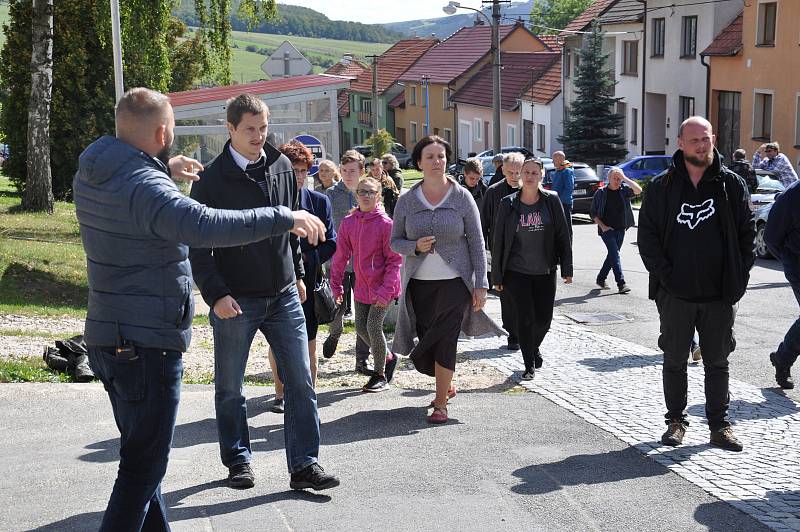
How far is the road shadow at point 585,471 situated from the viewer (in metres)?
5.81

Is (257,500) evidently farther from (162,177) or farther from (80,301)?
(80,301)

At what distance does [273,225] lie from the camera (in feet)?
13.9

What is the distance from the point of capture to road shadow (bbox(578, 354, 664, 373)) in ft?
30.5

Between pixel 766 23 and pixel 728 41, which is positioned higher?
pixel 766 23

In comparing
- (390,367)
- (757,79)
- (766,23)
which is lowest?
(390,367)

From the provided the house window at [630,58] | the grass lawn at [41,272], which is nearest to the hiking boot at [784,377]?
the grass lawn at [41,272]

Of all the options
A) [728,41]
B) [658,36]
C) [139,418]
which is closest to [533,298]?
[139,418]

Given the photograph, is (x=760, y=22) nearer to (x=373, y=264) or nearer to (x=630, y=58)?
(x=630, y=58)

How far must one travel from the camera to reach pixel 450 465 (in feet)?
20.1

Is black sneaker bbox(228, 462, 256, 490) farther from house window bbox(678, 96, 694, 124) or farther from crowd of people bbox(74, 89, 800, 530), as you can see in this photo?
house window bbox(678, 96, 694, 124)

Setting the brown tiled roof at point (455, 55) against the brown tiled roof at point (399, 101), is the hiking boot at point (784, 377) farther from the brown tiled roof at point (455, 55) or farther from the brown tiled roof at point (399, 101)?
the brown tiled roof at point (399, 101)

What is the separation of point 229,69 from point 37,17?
3870 mm

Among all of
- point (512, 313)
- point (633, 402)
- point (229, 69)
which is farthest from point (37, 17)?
point (633, 402)

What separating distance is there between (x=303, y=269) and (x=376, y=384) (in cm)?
202
